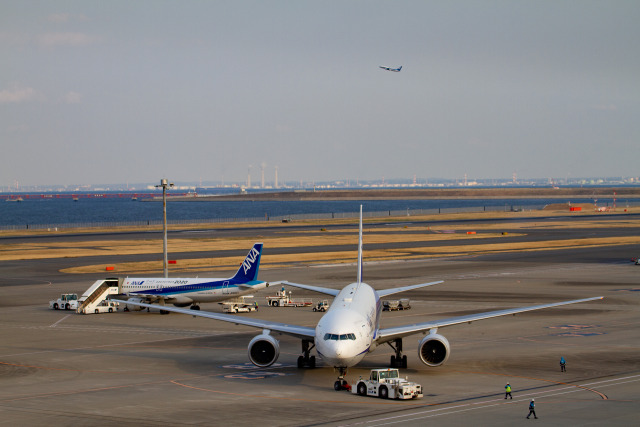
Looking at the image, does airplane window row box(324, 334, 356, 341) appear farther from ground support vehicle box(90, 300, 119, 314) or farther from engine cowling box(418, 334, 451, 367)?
ground support vehicle box(90, 300, 119, 314)

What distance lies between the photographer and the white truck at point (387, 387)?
37.4m

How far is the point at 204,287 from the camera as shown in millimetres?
71250

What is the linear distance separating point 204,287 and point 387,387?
119 ft

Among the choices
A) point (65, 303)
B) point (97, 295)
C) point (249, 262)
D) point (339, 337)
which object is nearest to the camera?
point (339, 337)

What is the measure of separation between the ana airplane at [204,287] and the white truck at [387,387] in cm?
3149

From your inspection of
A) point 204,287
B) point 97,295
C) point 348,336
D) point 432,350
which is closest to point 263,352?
point 348,336

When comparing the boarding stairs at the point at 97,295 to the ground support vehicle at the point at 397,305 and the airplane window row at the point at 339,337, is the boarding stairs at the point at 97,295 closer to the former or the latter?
the ground support vehicle at the point at 397,305

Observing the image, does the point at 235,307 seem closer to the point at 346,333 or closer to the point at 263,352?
the point at 263,352

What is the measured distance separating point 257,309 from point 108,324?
563 inches

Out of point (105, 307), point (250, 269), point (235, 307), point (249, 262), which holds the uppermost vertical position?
point (249, 262)

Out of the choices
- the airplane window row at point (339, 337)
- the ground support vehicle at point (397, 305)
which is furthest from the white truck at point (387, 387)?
the ground support vehicle at point (397, 305)

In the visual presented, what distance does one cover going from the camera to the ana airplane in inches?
2785

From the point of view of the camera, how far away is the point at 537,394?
125 ft

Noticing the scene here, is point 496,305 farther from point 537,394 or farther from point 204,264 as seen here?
point 204,264
